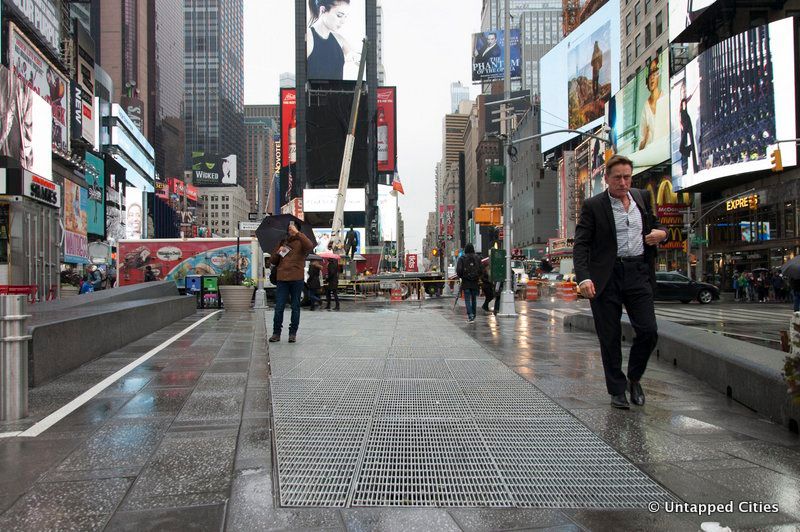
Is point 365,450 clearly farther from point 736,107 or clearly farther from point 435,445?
point 736,107

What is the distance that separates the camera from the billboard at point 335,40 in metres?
104

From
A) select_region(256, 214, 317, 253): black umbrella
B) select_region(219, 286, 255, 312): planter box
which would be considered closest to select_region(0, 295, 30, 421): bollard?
select_region(256, 214, 317, 253): black umbrella

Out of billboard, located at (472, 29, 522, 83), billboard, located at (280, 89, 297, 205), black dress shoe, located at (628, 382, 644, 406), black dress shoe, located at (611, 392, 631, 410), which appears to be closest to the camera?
black dress shoe, located at (611, 392, 631, 410)

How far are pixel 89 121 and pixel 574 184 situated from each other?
193 feet

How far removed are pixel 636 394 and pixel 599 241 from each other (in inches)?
50.1

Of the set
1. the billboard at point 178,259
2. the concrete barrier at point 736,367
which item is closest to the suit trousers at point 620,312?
the concrete barrier at point 736,367

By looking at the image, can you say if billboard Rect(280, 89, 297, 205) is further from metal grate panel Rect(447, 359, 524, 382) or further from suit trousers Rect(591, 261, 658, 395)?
suit trousers Rect(591, 261, 658, 395)

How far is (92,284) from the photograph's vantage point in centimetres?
2416

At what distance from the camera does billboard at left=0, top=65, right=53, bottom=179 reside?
92.0ft

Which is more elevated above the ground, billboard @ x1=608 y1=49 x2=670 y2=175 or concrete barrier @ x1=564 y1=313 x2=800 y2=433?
billboard @ x1=608 y1=49 x2=670 y2=175

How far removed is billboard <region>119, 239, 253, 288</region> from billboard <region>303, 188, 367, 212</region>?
8025cm

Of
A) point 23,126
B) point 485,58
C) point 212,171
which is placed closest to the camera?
point 23,126

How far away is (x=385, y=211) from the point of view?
13038cm

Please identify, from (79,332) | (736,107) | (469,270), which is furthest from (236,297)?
(736,107)
